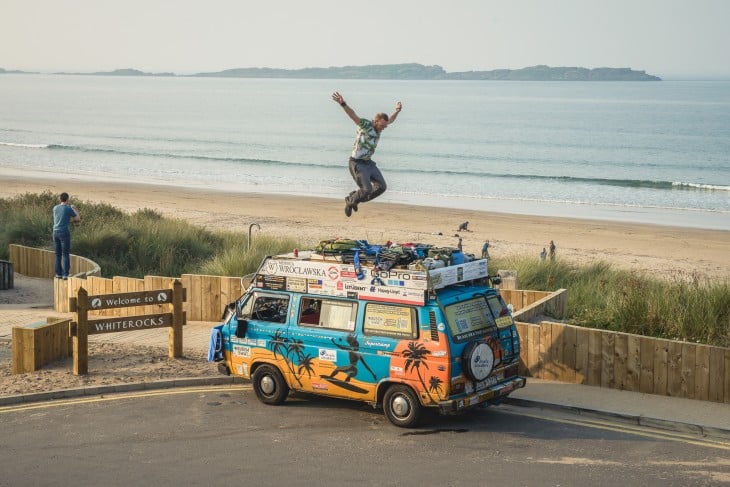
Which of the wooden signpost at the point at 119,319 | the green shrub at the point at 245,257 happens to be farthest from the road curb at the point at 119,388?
the green shrub at the point at 245,257

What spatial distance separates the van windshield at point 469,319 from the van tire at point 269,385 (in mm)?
2769

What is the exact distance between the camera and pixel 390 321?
13422 mm

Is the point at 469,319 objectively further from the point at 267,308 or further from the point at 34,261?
the point at 34,261

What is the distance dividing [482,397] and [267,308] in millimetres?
3348

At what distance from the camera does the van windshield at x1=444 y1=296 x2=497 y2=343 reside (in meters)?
13.1

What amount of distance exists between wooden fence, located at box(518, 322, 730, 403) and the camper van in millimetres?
1964

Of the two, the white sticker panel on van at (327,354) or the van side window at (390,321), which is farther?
the white sticker panel on van at (327,354)

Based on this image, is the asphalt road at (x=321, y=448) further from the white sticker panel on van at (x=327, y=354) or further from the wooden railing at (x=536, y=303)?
the wooden railing at (x=536, y=303)

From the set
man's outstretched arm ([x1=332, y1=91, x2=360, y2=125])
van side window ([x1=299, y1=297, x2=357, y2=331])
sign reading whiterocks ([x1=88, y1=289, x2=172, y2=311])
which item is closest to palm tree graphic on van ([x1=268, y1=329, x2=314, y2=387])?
van side window ([x1=299, y1=297, x2=357, y2=331])

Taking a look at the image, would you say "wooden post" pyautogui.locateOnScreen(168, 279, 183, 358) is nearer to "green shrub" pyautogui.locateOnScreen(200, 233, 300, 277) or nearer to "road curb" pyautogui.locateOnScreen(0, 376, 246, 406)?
"road curb" pyautogui.locateOnScreen(0, 376, 246, 406)

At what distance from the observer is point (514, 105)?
189 m

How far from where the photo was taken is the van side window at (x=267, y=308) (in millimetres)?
14516

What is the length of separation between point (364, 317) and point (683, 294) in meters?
6.30

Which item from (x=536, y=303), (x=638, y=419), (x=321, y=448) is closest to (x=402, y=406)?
(x=321, y=448)
